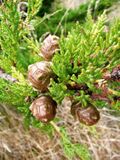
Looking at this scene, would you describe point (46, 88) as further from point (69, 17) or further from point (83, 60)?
point (69, 17)

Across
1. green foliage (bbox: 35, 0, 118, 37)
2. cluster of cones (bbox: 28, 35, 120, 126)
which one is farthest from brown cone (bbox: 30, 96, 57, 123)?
green foliage (bbox: 35, 0, 118, 37)

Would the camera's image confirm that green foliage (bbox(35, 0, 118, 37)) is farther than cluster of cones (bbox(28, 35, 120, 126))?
Yes

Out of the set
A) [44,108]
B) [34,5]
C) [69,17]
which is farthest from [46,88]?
[69,17]

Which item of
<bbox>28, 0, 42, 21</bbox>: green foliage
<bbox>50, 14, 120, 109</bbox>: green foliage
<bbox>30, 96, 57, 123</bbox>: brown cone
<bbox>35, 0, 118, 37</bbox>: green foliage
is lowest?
<bbox>30, 96, 57, 123</bbox>: brown cone

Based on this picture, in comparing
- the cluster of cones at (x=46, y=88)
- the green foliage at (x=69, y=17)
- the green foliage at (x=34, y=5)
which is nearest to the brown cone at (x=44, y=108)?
the cluster of cones at (x=46, y=88)

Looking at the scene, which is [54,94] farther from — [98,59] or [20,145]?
[20,145]

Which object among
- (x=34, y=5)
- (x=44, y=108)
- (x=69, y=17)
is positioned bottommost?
(x=44, y=108)

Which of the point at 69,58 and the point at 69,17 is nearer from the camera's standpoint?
the point at 69,58

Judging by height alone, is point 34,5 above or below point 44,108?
above

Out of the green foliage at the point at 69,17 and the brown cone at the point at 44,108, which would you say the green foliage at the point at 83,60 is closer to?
the brown cone at the point at 44,108

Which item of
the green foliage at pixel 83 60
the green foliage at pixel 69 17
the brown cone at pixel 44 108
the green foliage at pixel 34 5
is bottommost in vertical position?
the brown cone at pixel 44 108

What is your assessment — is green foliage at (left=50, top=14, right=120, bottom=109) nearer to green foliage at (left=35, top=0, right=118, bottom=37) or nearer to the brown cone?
the brown cone

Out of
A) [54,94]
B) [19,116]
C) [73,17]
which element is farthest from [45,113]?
[19,116]
